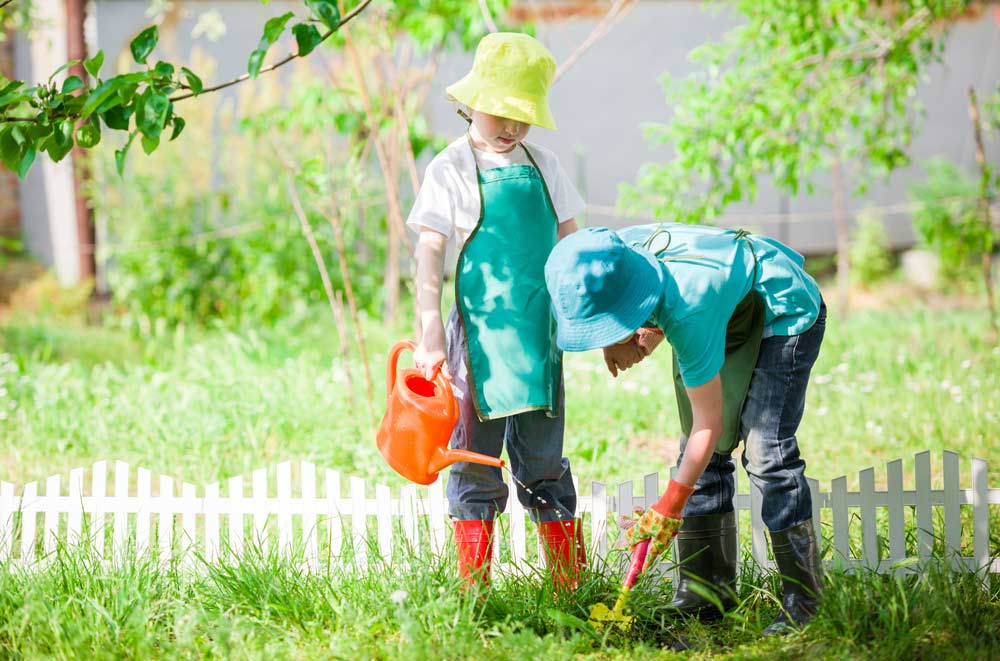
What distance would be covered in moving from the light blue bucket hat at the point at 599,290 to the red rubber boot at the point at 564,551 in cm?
68

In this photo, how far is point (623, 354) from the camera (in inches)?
92.7

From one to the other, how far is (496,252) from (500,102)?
36cm

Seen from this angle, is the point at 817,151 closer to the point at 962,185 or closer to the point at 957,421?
the point at 957,421

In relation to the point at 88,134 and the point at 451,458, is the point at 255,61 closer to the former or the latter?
the point at 88,134

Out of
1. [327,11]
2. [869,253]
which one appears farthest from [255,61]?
[869,253]

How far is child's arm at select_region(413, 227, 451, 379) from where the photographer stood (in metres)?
2.42

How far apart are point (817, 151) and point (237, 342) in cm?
319

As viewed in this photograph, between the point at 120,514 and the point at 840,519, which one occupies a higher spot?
the point at 120,514

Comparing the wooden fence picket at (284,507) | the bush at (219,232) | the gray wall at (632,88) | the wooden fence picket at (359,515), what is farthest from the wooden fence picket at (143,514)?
the gray wall at (632,88)

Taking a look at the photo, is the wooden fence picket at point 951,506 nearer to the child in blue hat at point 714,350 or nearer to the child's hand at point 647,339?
the child in blue hat at point 714,350

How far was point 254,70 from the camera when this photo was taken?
7.29ft

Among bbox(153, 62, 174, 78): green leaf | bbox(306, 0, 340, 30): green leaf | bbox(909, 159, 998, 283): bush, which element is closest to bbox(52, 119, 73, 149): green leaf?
bbox(153, 62, 174, 78): green leaf

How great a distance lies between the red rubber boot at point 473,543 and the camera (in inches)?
101

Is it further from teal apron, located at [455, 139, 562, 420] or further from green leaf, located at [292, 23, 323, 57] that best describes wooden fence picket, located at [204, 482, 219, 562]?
green leaf, located at [292, 23, 323, 57]
